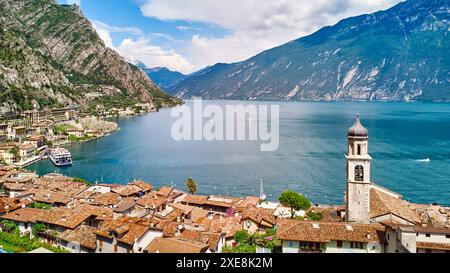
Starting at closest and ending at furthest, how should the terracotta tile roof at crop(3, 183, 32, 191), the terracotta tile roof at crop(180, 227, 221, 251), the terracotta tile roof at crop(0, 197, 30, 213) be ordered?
the terracotta tile roof at crop(180, 227, 221, 251)
the terracotta tile roof at crop(0, 197, 30, 213)
the terracotta tile roof at crop(3, 183, 32, 191)

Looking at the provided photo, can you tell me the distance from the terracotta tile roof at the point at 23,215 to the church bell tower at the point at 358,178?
19.1 metres

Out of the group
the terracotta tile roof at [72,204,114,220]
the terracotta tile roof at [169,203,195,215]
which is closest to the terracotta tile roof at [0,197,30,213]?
the terracotta tile roof at [72,204,114,220]

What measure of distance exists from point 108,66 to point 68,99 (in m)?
76.9

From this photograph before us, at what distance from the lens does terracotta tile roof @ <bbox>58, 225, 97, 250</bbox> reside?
21.8m

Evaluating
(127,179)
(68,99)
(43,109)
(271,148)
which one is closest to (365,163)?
(127,179)

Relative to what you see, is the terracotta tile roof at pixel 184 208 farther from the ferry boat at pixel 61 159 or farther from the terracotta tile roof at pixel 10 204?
the ferry boat at pixel 61 159

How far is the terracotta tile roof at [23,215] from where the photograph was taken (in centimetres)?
2595

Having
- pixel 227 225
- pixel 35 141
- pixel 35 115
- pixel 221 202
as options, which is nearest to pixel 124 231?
pixel 227 225

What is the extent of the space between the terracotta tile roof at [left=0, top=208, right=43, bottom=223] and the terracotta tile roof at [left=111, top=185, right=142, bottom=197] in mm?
9854

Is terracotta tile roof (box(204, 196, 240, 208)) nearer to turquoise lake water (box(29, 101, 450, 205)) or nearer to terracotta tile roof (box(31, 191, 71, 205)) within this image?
turquoise lake water (box(29, 101, 450, 205))

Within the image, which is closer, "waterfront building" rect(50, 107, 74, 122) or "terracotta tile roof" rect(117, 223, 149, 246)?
"terracotta tile roof" rect(117, 223, 149, 246)

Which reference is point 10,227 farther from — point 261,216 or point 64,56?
point 64,56
